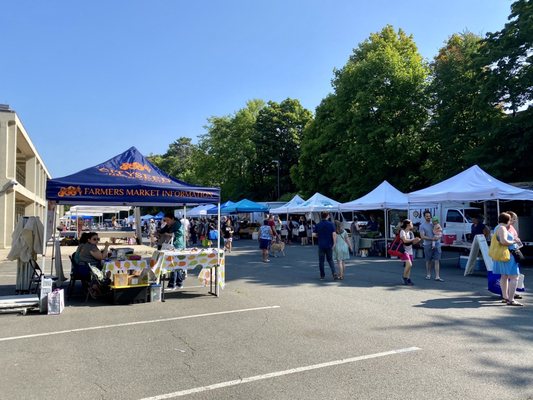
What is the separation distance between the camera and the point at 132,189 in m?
9.12

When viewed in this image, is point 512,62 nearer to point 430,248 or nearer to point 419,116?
point 419,116

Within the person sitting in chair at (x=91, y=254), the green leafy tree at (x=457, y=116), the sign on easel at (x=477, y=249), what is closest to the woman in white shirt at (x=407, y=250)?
the sign on easel at (x=477, y=249)

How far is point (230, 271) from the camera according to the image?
13.5m

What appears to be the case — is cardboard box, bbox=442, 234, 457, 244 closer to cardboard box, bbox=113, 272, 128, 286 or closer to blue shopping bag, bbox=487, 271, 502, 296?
blue shopping bag, bbox=487, 271, 502, 296

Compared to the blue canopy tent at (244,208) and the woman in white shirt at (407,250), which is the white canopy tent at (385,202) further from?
the blue canopy tent at (244,208)

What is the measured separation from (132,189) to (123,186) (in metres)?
0.19

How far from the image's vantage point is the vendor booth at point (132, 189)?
864cm

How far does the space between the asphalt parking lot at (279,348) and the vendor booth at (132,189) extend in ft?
2.84

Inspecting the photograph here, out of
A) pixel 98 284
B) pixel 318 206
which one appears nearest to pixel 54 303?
pixel 98 284

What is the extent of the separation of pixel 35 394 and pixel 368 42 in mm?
36192

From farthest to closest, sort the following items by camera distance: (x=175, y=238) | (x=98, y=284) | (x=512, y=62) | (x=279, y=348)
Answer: (x=512, y=62), (x=175, y=238), (x=98, y=284), (x=279, y=348)

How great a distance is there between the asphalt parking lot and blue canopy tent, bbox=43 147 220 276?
7.01 ft

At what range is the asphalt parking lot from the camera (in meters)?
4.23

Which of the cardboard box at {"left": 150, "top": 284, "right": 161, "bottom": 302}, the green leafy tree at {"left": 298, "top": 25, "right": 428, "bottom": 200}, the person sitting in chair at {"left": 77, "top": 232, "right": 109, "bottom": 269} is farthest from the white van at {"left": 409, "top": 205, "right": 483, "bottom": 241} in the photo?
the person sitting in chair at {"left": 77, "top": 232, "right": 109, "bottom": 269}
